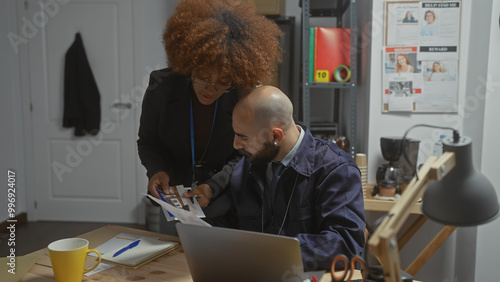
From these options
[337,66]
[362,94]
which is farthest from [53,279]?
[362,94]

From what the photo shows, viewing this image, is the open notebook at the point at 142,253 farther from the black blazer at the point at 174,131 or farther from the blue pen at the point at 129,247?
the black blazer at the point at 174,131

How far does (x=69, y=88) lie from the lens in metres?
3.70

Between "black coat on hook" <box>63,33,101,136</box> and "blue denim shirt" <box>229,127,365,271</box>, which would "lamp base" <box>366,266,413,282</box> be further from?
"black coat on hook" <box>63,33,101,136</box>

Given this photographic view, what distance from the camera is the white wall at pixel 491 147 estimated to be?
199 cm

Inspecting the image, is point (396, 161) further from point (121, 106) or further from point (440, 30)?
point (121, 106)

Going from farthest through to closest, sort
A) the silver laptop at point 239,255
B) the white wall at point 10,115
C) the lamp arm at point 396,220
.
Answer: the white wall at point 10,115
the silver laptop at point 239,255
the lamp arm at point 396,220

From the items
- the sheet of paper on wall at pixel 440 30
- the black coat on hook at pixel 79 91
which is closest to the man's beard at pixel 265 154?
the sheet of paper on wall at pixel 440 30

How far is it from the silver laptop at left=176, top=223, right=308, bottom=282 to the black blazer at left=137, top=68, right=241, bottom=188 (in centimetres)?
64

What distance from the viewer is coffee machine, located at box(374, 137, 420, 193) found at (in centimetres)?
219

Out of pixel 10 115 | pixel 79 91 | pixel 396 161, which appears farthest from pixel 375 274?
pixel 10 115

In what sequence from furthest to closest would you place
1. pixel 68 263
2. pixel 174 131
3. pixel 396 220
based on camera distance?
1. pixel 174 131
2. pixel 68 263
3. pixel 396 220

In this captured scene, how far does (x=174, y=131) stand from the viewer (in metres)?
1.61

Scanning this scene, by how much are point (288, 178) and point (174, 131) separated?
53cm

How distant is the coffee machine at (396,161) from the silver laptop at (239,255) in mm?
1439
